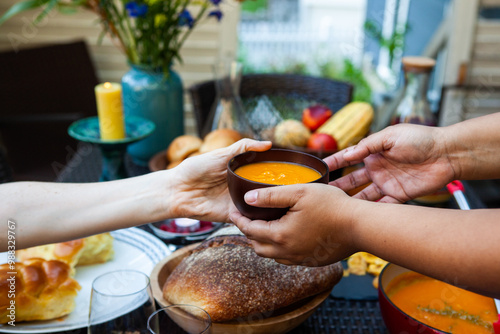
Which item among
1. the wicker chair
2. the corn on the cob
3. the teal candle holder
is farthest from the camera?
the wicker chair

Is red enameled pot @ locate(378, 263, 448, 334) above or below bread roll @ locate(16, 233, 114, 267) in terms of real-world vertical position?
above

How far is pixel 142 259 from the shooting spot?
1.23 m

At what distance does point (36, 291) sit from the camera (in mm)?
1004

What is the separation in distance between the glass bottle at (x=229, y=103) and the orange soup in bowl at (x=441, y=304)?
926 mm

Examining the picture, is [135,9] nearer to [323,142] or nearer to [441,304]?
[323,142]

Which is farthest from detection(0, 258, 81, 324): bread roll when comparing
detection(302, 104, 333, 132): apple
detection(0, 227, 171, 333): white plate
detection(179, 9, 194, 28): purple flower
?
detection(302, 104, 333, 132): apple

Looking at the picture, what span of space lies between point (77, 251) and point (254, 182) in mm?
556

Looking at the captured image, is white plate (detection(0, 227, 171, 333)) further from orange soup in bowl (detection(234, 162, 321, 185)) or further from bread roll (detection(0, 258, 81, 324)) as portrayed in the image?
orange soup in bowl (detection(234, 162, 321, 185))

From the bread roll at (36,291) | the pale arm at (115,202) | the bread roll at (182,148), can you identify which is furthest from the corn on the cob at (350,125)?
the bread roll at (36,291)

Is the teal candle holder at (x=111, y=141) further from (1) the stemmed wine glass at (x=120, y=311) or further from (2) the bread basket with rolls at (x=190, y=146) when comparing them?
(1) the stemmed wine glass at (x=120, y=311)

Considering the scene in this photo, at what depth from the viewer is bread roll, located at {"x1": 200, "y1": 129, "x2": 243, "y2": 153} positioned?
1.61 metres

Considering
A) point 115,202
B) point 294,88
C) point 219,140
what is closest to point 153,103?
point 219,140

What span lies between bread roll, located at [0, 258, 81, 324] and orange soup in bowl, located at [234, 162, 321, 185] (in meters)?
0.46

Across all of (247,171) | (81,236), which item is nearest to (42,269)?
(81,236)
